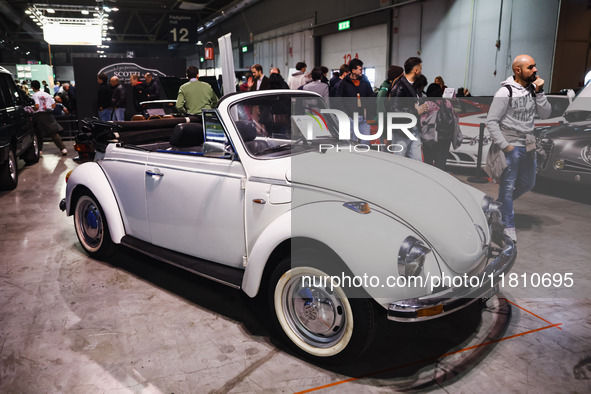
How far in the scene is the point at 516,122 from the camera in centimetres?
489

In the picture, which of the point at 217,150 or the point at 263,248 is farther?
the point at 217,150

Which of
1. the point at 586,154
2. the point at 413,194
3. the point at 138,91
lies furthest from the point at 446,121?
the point at 138,91

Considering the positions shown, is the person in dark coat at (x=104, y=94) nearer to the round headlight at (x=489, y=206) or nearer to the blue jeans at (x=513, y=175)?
the blue jeans at (x=513, y=175)

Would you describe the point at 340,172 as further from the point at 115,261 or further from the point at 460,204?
the point at 115,261

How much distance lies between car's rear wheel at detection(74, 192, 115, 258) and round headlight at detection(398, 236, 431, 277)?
3024 millimetres

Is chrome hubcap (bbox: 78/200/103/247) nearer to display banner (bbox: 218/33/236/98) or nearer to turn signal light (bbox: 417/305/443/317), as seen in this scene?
display banner (bbox: 218/33/236/98)

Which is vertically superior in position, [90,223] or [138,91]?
[138,91]

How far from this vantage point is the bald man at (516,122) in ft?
15.6

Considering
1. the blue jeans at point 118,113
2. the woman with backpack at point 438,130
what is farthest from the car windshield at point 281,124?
the blue jeans at point 118,113

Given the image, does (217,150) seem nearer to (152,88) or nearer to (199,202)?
(199,202)

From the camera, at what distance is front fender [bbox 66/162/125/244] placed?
13.9 ft

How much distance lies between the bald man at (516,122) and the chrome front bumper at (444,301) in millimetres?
2230

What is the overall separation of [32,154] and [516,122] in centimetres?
1031

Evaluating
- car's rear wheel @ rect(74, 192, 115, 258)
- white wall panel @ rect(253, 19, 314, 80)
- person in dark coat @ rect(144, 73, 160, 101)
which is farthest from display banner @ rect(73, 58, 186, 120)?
car's rear wheel @ rect(74, 192, 115, 258)
